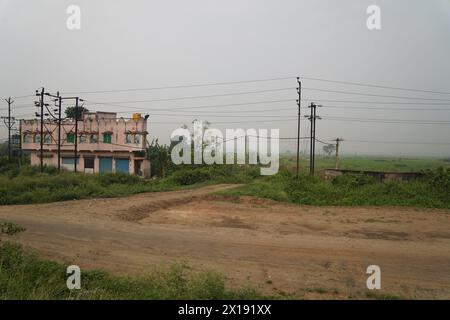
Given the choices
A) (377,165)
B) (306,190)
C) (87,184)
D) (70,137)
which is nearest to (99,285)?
(306,190)

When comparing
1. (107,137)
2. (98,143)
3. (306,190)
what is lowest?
(306,190)

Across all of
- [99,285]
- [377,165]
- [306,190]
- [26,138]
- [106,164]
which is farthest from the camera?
[377,165]

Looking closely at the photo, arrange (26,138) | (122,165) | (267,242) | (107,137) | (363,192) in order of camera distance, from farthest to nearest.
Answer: (26,138), (107,137), (122,165), (363,192), (267,242)

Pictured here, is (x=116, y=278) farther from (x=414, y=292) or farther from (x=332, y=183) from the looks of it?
(x=332, y=183)

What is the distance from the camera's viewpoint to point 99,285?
5.69 meters

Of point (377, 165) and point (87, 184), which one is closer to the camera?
point (87, 184)

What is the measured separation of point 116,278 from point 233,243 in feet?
13.2

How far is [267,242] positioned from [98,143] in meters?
29.9

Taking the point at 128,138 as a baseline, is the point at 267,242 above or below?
below

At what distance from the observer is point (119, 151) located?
33812 millimetres

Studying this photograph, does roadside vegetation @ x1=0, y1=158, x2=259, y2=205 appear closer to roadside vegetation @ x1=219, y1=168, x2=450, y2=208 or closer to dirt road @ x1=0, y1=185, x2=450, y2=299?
dirt road @ x1=0, y1=185, x2=450, y2=299

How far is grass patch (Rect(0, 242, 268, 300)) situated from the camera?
15.8 feet

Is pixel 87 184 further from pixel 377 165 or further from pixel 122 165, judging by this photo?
pixel 377 165

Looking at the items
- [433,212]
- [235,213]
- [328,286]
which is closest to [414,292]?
[328,286]
